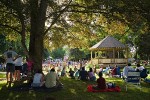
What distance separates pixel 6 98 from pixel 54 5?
693 centimetres

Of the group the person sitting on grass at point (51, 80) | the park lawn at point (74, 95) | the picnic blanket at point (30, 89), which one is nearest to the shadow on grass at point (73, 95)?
the park lawn at point (74, 95)

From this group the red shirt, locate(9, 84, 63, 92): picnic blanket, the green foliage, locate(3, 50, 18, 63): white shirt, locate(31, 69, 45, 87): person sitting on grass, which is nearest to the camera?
locate(9, 84, 63, 92): picnic blanket

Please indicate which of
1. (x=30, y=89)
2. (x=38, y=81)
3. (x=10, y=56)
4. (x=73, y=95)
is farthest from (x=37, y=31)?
(x=73, y=95)

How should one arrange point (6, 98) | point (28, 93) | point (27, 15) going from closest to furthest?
point (6, 98) → point (28, 93) → point (27, 15)

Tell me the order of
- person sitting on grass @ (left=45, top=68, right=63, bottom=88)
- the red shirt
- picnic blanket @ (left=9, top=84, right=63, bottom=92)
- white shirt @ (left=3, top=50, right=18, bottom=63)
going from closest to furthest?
picnic blanket @ (left=9, top=84, right=63, bottom=92), person sitting on grass @ (left=45, top=68, right=63, bottom=88), the red shirt, white shirt @ (left=3, top=50, right=18, bottom=63)

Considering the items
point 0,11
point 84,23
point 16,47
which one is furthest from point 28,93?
point 16,47

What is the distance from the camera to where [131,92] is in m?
15.6

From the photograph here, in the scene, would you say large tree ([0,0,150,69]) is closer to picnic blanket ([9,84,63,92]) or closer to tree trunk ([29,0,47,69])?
tree trunk ([29,0,47,69])

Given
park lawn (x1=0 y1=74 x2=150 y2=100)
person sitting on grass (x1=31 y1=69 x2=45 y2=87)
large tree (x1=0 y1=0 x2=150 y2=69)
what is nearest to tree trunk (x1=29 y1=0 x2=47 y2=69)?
large tree (x1=0 y1=0 x2=150 y2=69)

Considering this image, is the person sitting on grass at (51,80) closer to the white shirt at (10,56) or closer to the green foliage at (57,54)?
the white shirt at (10,56)

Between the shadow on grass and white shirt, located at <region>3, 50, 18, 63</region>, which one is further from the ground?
white shirt, located at <region>3, 50, 18, 63</region>

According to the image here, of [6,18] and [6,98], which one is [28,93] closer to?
[6,98]

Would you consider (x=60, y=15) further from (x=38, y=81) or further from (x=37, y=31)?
(x=38, y=81)

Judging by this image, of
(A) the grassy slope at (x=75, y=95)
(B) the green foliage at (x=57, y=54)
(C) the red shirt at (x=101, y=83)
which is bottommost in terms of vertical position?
(A) the grassy slope at (x=75, y=95)
